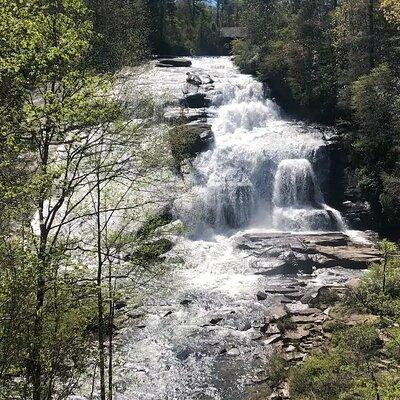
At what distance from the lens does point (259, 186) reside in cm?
2981

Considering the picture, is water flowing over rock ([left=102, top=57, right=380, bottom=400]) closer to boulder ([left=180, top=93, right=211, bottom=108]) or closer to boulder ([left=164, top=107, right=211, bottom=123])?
boulder ([left=164, top=107, right=211, bottom=123])

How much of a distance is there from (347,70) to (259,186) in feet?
35.0

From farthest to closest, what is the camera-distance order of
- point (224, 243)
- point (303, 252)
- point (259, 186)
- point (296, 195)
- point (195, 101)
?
point (195, 101) < point (259, 186) < point (296, 195) < point (224, 243) < point (303, 252)

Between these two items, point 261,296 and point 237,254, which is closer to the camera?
point 261,296

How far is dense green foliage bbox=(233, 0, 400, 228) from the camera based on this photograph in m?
27.2

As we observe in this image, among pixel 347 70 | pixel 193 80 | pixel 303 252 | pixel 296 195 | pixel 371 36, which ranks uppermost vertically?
pixel 371 36

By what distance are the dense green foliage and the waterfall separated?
8.74ft

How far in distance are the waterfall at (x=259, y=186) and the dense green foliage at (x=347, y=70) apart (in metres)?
2.66

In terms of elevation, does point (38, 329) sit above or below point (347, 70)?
below

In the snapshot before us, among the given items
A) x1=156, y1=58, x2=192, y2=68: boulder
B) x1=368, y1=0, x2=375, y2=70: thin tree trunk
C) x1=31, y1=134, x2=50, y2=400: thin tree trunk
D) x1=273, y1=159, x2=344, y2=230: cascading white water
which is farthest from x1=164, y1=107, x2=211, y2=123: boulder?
x1=31, y1=134, x2=50, y2=400: thin tree trunk

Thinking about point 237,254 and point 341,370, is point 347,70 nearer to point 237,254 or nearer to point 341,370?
point 237,254

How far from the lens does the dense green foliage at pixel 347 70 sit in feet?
89.3

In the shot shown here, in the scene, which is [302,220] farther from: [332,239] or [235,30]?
[235,30]

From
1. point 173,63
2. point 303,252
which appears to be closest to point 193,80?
point 173,63
